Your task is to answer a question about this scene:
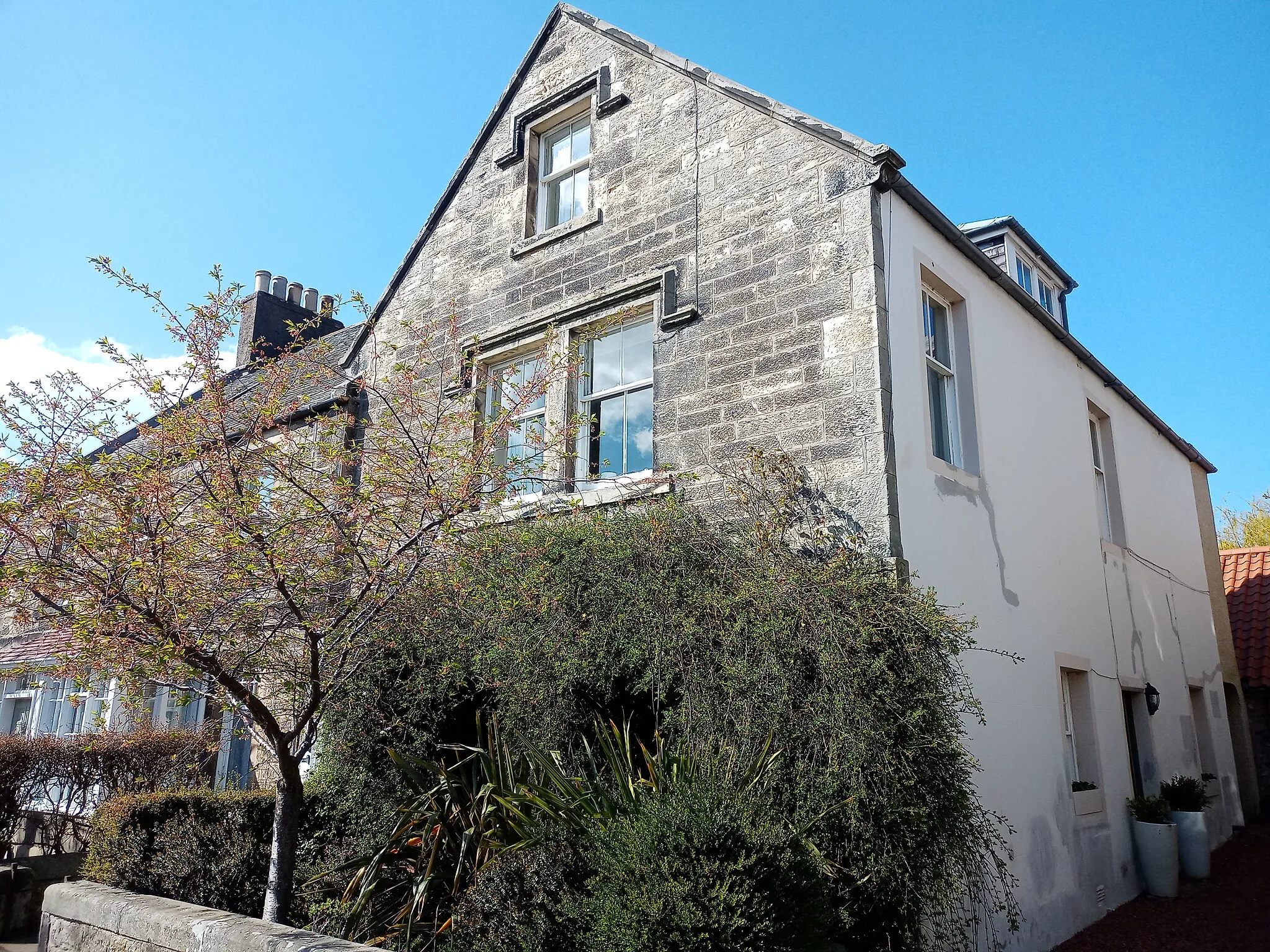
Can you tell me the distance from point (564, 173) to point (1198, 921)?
9.87 m

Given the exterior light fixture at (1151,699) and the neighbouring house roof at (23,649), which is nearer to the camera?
the exterior light fixture at (1151,699)

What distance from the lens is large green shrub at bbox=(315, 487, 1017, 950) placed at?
5.62 meters

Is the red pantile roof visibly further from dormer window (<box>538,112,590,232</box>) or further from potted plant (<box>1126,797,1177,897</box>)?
potted plant (<box>1126,797,1177,897</box>)

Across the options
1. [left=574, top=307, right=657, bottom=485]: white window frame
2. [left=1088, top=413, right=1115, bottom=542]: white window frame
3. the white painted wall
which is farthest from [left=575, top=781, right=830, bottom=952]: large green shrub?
[left=1088, top=413, right=1115, bottom=542]: white window frame

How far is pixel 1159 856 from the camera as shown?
389 inches

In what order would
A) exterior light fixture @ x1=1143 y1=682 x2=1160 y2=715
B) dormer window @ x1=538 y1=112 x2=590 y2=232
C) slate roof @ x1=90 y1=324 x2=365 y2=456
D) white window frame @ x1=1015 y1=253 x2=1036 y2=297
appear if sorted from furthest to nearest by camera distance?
white window frame @ x1=1015 y1=253 x2=1036 y2=297
exterior light fixture @ x1=1143 y1=682 x2=1160 y2=715
dormer window @ x1=538 y1=112 x2=590 y2=232
slate roof @ x1=90 y1=324 x2=365 y2=456

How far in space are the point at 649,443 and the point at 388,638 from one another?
114 inches

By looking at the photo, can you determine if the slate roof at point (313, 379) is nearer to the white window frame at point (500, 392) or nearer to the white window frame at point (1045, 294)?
the white window frame at point (500, 392)

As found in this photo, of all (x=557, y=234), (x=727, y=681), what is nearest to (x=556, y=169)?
(x=557, y=234)

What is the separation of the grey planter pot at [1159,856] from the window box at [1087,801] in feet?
3.55

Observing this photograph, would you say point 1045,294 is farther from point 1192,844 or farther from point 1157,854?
point 1157,854

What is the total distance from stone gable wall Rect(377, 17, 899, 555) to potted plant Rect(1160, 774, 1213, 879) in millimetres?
6633

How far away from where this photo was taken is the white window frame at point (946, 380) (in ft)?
27.6

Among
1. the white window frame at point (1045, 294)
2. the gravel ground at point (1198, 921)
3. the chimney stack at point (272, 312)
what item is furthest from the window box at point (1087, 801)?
the chimney stack at point (272, 312)
